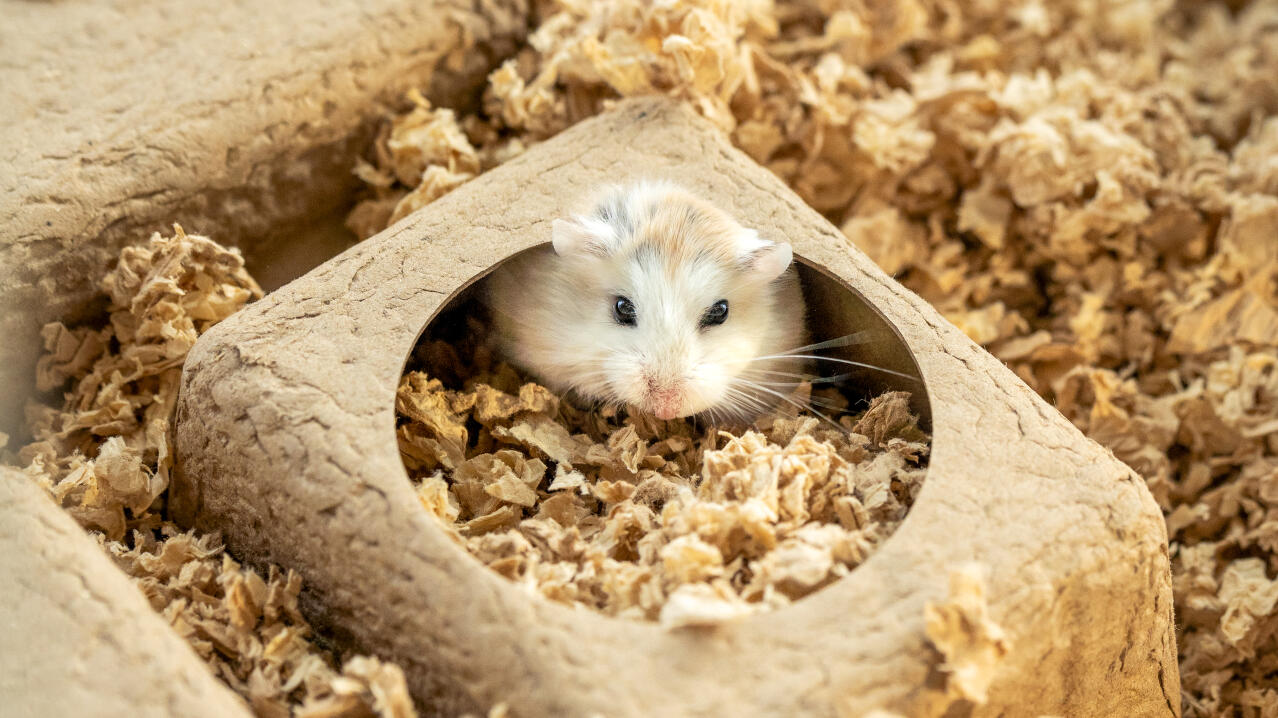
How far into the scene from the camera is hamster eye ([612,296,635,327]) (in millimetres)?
2717

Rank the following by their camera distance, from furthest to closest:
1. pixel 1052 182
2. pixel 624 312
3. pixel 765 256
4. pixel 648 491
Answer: pixel 1052 182 < pixel 624 312 < pixel 765 256 < pixel 648 491

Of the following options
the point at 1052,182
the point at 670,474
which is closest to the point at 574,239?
the point at 670,474

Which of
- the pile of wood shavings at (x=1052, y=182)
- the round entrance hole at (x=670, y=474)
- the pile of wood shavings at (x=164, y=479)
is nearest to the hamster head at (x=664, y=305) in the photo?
the round entrance hole at (x=670, y=474)

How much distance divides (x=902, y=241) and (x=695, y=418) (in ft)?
4.42

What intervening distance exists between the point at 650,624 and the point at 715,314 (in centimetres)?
106

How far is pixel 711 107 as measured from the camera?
3123 millimetres

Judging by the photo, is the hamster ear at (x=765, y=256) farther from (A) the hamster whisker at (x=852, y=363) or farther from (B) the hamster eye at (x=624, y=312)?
(B) the hamster eye at (x=624, y=312)

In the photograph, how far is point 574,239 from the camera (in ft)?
8.55

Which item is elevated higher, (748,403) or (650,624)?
(650,624)

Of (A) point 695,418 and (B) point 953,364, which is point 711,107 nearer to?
(A) point 695,418

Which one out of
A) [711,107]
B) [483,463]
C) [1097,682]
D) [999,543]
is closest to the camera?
[999,543]

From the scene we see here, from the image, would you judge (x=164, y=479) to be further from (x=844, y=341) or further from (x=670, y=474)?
(x=844, y=341)

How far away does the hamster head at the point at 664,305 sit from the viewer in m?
2.58

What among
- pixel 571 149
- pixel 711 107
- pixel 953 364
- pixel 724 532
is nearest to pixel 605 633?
pixel 724 532
